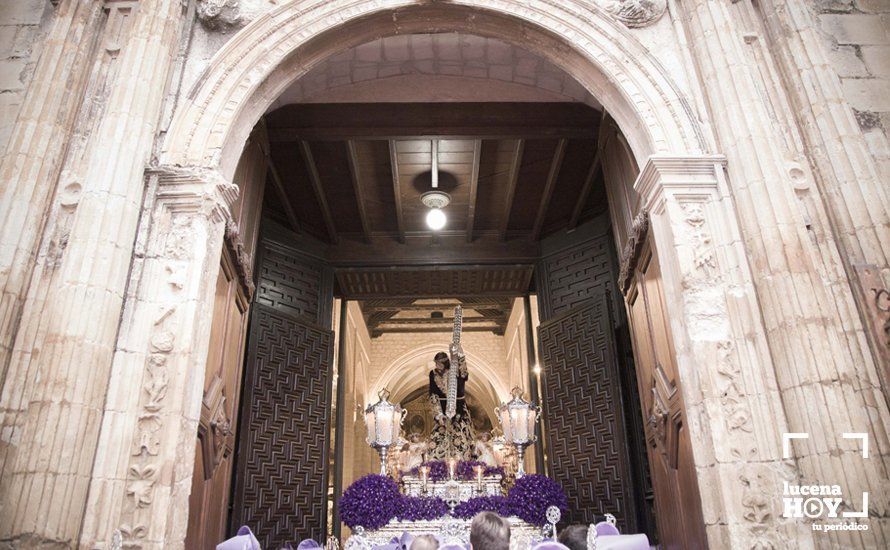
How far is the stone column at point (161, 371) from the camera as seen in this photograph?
9.96ft

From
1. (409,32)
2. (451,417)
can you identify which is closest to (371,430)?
(451,417)

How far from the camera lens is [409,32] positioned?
4723 mm

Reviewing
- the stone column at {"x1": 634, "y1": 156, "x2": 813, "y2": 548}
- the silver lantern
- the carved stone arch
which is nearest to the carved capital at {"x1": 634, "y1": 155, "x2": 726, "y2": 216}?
the stone column at {"x1": 634, "y1": 156, "x2": 813, "y2": 548}

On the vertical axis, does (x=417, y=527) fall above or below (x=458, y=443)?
below

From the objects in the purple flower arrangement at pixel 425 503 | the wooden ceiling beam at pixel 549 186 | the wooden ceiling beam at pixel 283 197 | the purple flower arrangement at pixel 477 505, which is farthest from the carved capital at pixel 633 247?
the wooden ceiling beam at pixel 283 197

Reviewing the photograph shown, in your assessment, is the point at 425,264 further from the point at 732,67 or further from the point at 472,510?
the point at 732,67

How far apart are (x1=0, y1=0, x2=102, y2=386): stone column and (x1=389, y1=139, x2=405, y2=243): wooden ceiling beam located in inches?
118

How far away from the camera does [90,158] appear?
12.0 ft

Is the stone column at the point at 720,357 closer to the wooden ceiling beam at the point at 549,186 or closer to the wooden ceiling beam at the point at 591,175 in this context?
the wooden ceiling beam at the point at 591,175

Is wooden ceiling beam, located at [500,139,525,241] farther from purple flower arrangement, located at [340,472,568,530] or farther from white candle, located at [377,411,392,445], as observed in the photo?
purple flower arrangement, located at [340,472,568,530]

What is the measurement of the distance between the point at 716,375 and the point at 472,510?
9.33 feet

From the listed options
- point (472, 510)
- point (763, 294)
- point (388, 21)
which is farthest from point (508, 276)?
point (763, 294)

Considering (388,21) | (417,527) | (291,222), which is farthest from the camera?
(291,222)

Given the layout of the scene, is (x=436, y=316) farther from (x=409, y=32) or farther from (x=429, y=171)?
(x=409, y=32)
